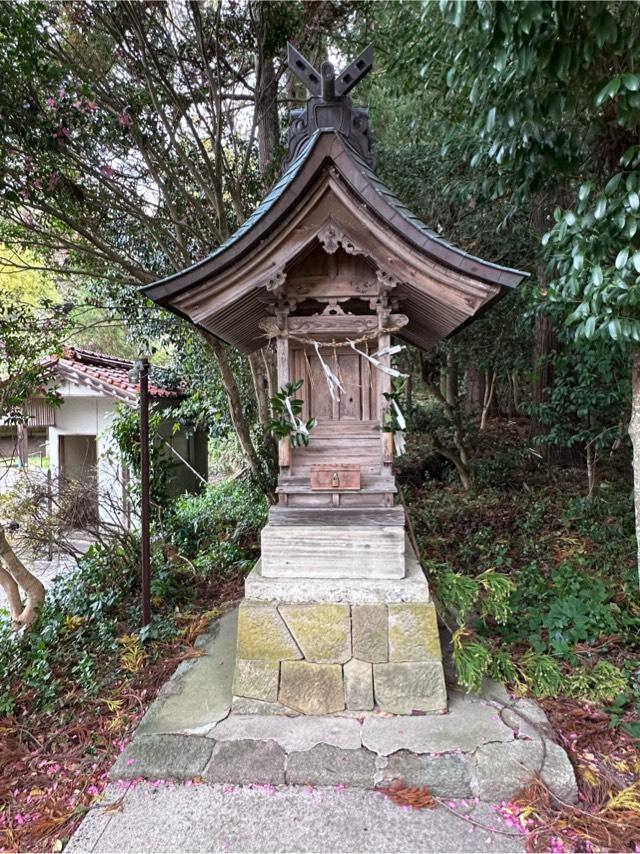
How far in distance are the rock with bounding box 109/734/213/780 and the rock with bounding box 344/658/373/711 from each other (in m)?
0.85

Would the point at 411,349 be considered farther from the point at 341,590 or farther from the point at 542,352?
the point at 341,590

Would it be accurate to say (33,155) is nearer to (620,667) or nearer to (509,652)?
(509,652)

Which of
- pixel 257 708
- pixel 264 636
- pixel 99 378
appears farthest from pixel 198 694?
pixel 99 378

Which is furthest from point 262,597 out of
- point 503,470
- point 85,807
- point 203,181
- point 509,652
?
point 503,470

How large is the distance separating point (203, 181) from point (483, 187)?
3.18m

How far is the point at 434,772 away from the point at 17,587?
12.7 feet

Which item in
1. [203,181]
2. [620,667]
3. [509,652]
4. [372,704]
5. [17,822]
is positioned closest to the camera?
[17,822]

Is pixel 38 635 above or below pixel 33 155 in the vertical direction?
below

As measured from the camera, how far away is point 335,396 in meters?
3.23

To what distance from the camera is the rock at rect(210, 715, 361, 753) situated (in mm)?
2596

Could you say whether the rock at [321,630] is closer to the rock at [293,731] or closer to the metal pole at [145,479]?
the rock at [293,731]

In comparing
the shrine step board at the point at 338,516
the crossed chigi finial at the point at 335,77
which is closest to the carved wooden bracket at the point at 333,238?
the crossed chigi finial at the point at 335,77

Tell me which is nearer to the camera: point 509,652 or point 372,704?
point 372,704

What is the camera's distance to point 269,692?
288 centimetres
